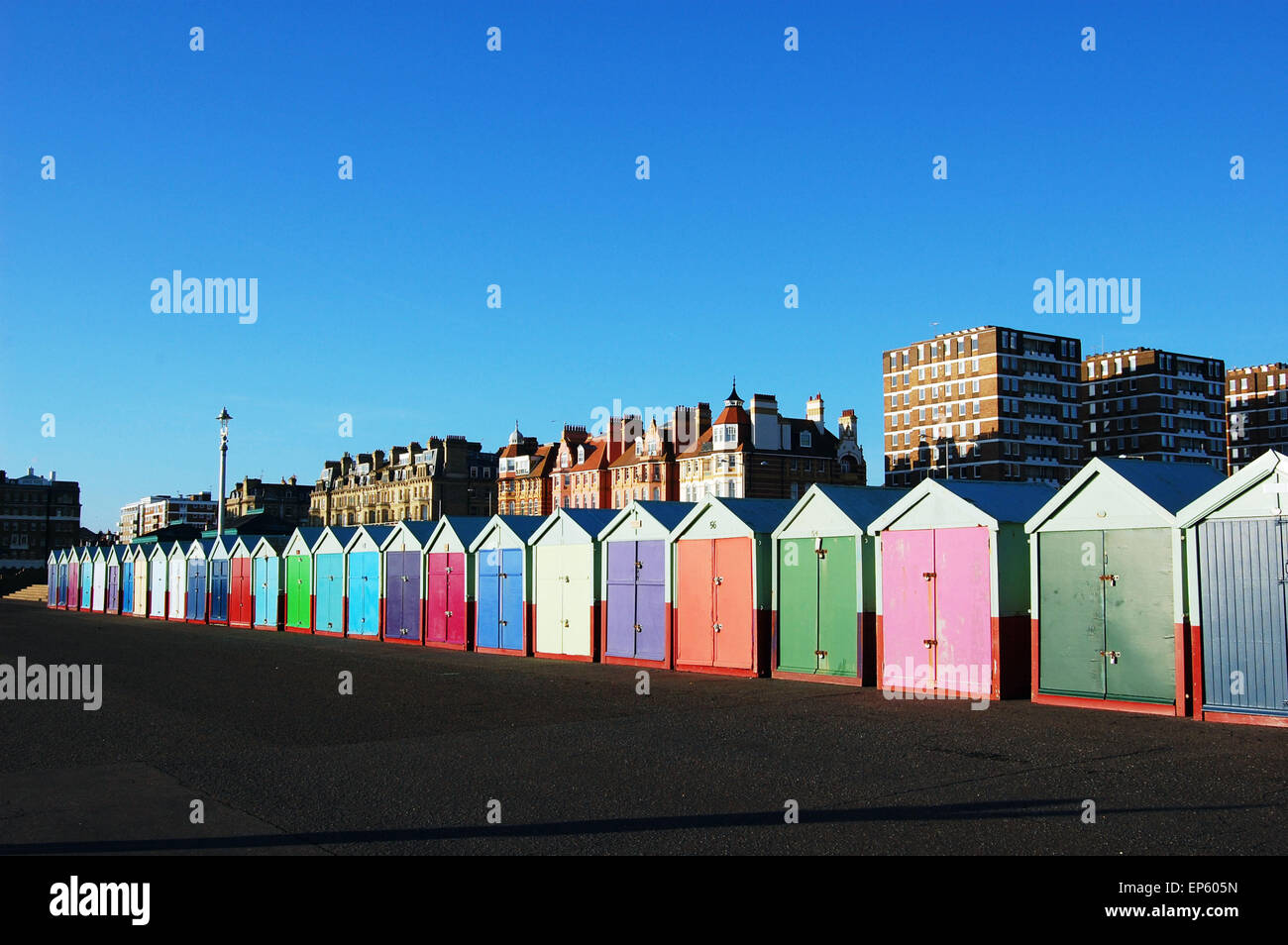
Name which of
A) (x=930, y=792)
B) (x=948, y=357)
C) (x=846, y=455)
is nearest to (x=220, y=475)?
(x=930, y=792)

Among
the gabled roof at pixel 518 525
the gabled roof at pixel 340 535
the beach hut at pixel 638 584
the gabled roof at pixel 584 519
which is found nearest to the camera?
the beach hut at pixel 638 584

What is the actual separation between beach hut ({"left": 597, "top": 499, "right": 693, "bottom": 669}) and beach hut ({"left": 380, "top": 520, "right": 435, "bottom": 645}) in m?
9.34

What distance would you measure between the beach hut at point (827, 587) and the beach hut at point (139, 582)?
51.3 m

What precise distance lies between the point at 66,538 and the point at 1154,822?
189 meters

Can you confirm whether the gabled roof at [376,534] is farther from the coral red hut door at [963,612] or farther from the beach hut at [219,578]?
the coral red hut door at [963,612]

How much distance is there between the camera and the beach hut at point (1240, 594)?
14141mm

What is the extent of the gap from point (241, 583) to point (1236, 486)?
43.2 metres

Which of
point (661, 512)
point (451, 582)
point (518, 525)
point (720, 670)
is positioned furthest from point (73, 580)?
point (720, 670)

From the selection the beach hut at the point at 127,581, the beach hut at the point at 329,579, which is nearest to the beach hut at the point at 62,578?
the beach hut at the point at 127,581

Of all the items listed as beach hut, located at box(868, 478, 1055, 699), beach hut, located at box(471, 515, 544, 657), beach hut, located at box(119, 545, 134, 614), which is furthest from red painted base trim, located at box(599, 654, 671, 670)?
beach hut, located at box(119, 545, 134, 614)

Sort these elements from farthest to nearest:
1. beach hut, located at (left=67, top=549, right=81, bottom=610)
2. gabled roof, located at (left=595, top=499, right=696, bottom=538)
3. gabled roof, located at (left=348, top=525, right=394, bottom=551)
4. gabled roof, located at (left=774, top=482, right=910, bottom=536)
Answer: beach hut, located at (left=67, top=549, right=81, bottom=610)
gabled roof, located at (left=348, top=525, right=394, bottom=551)
gabled roof, located at (left=595, top=499, right=696, bottom=538)
gabled roof, located at (left=774, top=482, right=910, bottom=536)

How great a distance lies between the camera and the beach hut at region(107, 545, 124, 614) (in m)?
68.0

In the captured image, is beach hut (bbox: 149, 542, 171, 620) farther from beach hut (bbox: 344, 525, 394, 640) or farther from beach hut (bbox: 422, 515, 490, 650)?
beach hut (bbox: 422, 515, 490, 650)
